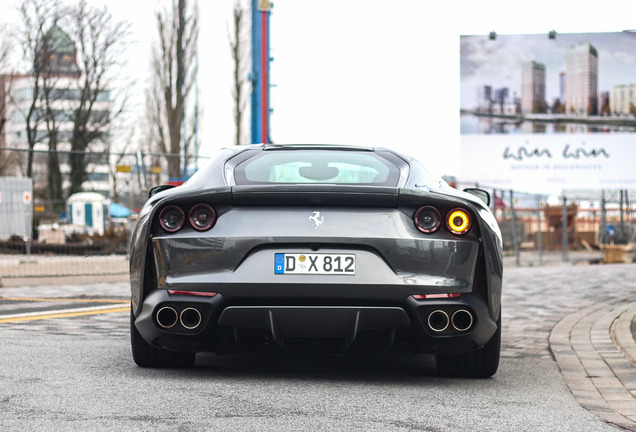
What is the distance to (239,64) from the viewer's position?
42469 mm

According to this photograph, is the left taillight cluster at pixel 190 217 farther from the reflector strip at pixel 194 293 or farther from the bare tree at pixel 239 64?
the bare tree at pixel 239 64

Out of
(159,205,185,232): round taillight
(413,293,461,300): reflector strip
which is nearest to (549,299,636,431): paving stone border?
(413,293,461,300): reflector strip

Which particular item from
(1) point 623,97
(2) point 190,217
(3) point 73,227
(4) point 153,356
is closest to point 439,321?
(2) point 190,217

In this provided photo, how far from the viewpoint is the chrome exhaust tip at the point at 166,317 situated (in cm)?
505

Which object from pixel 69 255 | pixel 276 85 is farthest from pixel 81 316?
pixel 276 85

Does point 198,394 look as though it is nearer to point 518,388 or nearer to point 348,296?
point 348,296

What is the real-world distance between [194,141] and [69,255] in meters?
25.6

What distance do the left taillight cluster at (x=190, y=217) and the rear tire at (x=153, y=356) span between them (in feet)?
2.17

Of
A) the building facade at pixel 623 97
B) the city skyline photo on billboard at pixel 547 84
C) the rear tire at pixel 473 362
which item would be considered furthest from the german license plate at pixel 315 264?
the building facade at pixel 623 97

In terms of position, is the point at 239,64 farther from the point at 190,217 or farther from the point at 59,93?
the point at 190,217

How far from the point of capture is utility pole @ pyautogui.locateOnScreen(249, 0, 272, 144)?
17422 millimetres

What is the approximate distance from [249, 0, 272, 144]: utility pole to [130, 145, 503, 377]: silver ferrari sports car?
40.4 feet

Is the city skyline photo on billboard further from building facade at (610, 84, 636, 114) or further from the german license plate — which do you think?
the german license plate

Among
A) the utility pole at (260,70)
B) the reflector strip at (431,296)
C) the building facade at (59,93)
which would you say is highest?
the building facade at (59,93)
